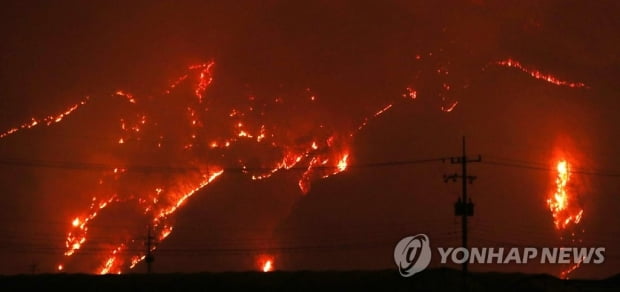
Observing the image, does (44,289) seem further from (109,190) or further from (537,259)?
(537,259)

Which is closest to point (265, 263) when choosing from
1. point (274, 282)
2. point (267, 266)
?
point (267, 266)

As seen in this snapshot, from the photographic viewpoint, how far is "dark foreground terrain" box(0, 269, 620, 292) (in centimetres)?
4497

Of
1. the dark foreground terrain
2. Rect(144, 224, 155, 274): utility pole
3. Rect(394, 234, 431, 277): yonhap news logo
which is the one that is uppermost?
Rect(144, 224, 155, 274): utility pole

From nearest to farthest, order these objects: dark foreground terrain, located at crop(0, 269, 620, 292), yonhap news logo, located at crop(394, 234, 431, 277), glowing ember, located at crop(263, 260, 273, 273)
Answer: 1. dark foreground terrain, located at crop(0, 269, 620, 292)
2. yonhap news logo, located at crop(394, 234, 431, 277)
3. glowing ember, located at crop(263, 260, 273, 273)

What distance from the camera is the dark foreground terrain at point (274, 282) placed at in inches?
1770

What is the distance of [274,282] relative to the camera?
47.4 meters

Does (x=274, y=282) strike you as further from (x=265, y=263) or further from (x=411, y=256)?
(x=265, y=263)

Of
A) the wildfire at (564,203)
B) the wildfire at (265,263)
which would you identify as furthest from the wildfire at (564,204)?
the wildfire at (265,263)

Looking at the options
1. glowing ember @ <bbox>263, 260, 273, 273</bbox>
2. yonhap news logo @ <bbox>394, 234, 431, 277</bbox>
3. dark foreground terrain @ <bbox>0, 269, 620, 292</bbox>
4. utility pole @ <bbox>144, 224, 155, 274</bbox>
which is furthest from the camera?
glowing ember @ <bbox>263, 260, 273, 273</bbox>

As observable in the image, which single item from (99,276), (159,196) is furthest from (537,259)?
(99,276)

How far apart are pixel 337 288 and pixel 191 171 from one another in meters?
36.8

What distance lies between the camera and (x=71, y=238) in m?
76.4

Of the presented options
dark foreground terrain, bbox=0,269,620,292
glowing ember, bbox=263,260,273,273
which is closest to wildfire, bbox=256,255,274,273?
glowing ember, bbox=263,260,273,273

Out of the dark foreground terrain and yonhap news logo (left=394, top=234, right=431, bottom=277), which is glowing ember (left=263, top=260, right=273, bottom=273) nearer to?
the dark foreground terrain
